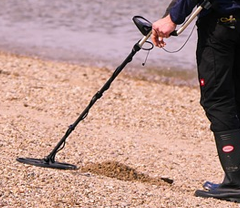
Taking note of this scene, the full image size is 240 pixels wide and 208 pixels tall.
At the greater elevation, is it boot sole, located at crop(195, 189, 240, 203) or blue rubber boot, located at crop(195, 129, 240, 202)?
blue rubber boot, located at crop(195, 129, 240, 202)

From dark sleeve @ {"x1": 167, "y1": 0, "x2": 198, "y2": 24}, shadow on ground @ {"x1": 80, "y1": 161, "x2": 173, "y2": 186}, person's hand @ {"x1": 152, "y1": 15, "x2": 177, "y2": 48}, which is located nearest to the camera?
dark sleeve @ {"x1": 167, "y1": 0, "x2": 198, "y2": 24}

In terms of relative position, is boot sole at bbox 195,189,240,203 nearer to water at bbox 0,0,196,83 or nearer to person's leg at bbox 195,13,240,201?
person's leg at bbox 195,13,240,201

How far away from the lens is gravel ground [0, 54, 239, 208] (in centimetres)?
495

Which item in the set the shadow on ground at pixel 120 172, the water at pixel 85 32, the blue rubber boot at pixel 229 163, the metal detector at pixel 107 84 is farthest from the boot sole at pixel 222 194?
the water at pixel 85 32

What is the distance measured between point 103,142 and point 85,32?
8.80 meters

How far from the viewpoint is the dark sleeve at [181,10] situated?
4.86m

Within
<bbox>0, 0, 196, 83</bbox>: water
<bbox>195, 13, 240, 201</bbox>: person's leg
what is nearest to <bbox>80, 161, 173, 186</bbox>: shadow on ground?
<bbox>195, 13, 240, 201</bbox>: person's leg

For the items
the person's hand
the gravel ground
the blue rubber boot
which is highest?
the person's hand

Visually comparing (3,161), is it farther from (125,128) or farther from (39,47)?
(39,47)

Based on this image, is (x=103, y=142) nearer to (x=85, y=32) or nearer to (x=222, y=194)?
(x=222, y=194)

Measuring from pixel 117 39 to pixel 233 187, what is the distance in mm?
9723

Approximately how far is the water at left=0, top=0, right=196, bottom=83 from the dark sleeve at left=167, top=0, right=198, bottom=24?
7.43m

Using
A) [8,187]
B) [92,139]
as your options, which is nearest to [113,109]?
[92,139]

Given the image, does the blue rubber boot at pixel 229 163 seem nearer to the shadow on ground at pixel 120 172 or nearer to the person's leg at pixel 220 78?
the person's leg at pixel 220 78
